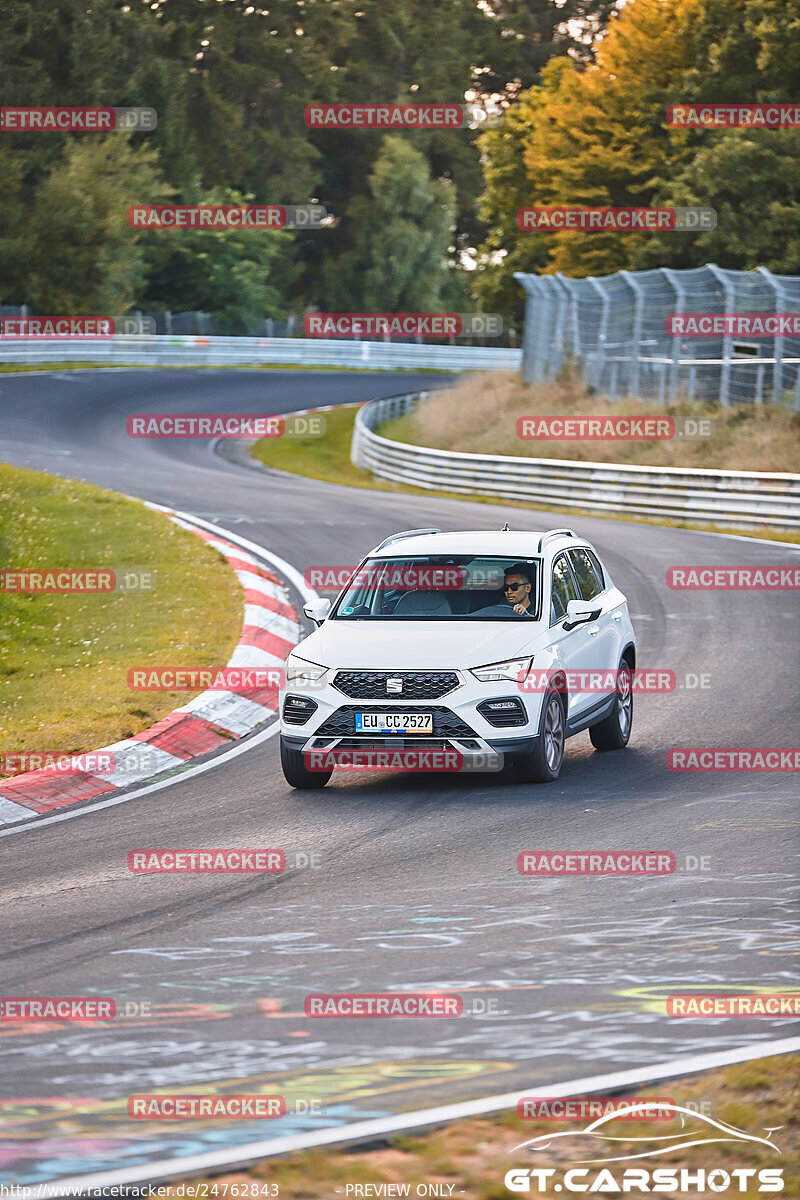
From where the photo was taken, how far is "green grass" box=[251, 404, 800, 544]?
3034 centimetres

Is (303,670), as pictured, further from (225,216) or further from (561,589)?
(225,216)

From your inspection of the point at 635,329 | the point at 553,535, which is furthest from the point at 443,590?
the point at 635,329

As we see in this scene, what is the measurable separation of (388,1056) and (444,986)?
2.74 feet

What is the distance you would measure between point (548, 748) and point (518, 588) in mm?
1316

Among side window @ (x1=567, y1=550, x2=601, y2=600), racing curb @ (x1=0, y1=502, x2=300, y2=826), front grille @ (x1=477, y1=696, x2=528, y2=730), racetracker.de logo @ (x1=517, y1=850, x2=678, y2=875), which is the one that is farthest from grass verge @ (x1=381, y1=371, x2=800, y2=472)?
racetracker.de logo @ (x1=517, y1=850, x2=678, y2=875)

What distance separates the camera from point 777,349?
3111 centimetres

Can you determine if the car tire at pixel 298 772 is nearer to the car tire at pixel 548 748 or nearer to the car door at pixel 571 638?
the car tire at pixel 548 748

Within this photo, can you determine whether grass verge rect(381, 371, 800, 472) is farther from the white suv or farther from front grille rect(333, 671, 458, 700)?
front grille rect(333, 671, 458, 700)

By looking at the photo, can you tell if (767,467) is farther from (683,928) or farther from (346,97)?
(346,97)

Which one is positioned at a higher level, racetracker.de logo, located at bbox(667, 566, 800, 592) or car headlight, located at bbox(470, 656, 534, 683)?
car headlight, located at bbox(470, 656, 534, 683)

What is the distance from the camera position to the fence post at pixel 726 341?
→ 31516 mm

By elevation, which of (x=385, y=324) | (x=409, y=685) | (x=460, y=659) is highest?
(x=385, y=324)

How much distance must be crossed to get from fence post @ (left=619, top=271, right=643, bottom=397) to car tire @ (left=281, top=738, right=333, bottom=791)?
2558 cm

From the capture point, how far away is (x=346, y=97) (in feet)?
305
